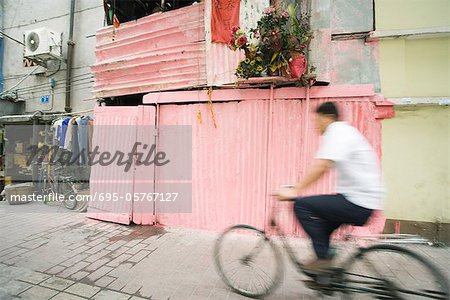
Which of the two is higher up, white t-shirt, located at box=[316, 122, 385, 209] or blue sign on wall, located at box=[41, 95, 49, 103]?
blue sign on wall, located at box=[41, 95, 49, 103]

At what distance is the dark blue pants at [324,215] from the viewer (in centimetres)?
250

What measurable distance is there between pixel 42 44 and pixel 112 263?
976 centimetres

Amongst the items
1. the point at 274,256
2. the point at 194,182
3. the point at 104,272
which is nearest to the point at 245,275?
the point at 274,256

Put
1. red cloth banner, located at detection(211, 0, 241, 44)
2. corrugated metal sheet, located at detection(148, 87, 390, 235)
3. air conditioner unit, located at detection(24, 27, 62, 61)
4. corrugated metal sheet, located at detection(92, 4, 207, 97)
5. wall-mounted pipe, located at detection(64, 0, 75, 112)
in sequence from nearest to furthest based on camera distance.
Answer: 1. corrugated metal sheet, located at detection(148, 87, 390, 235)
2. red cloth banner, located at detection(211, 0, 241, 44)
3. corrugated metal sheet, located at detection(92, 4, 207, 97)
4. air conditioner unit, located at detection(24, 27, 62, 61)
5. wall-mounted pipe, located at detection(64, 0, 75, 112)

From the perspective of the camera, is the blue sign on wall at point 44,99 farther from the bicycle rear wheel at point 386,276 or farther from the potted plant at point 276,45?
the bicycle rear wheel at point 386,276

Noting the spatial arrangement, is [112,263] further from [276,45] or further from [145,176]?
[276,45]

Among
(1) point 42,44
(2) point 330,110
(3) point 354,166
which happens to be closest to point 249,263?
(3) point 354,166

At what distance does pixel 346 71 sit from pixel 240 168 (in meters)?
2.90

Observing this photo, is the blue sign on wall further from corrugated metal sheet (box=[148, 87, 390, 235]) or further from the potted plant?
the potted plant

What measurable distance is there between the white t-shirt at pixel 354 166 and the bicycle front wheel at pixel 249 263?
3.60ft

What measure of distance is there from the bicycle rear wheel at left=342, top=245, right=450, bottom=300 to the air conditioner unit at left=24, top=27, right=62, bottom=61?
1188cm

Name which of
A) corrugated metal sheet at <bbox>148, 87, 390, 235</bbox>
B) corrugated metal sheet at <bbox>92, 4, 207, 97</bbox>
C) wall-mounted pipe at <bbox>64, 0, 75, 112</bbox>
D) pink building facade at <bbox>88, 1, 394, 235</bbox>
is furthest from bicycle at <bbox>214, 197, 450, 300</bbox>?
wall-mounted pipe at <bbox>64, 0, 75, 112</bbox>

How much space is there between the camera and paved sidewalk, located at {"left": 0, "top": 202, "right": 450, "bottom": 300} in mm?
3299

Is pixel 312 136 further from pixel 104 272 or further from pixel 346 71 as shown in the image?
pixel 104 272
